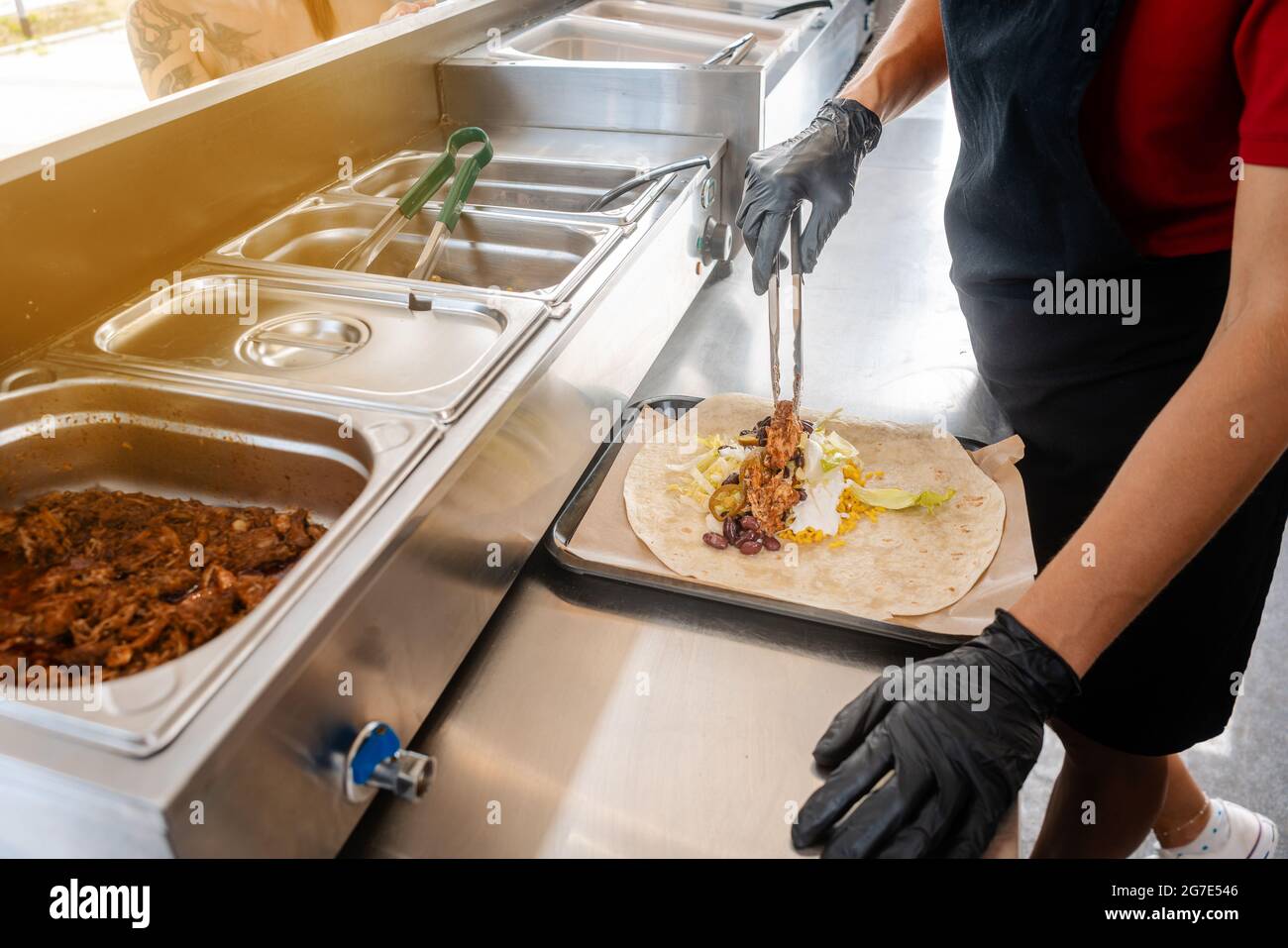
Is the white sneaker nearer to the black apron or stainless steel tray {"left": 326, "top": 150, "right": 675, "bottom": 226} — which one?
the black apron

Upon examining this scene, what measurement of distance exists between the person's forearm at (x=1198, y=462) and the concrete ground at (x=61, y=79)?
6641 millimetres

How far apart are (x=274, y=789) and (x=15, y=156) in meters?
1.01

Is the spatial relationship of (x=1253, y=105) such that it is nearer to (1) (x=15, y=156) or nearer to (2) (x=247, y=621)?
(2) (x=247, y=621)

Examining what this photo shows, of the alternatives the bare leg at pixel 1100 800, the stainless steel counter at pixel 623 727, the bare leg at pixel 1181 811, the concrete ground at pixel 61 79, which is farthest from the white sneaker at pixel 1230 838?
the concrete ground at pixel 61 79

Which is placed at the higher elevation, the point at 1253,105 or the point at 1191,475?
the point at 1253,105

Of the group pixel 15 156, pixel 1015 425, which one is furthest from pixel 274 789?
pixel 1015 425

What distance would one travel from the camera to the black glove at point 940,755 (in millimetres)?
830

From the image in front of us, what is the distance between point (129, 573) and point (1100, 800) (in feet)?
5.44

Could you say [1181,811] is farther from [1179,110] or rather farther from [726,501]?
[1179,110]

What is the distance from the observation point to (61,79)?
7070 millimetres

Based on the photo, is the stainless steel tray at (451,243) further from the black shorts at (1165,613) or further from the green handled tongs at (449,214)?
the black shorts at (1165,613)

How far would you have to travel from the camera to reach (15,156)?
1173 mm

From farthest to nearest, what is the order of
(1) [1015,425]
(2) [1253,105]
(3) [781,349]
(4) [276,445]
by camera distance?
(3) [781,349] < (1) [1015,425] < (4) [276,445] < (2) [1253,105]

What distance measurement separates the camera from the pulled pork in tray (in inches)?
33.7
